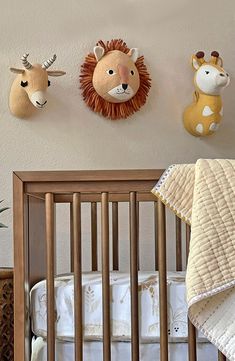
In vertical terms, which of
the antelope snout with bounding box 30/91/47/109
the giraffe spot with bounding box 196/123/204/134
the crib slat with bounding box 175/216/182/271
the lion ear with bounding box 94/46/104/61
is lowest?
the crib slat with bounding box 175/216/182/271

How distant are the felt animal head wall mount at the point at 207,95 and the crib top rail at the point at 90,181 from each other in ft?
2.89

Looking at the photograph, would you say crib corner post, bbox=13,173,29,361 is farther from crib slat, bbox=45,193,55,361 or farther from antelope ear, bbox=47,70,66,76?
antelope ear, bbox=47,70,66,76

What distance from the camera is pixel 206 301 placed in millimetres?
1537

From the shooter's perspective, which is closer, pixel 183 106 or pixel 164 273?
pixel 164 273

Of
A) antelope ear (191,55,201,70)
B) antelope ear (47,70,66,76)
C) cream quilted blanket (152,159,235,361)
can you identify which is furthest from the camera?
antelope ear (191,55,201,70)

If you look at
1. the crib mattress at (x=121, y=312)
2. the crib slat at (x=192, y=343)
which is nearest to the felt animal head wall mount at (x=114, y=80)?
the crib mattress at (x=121, y=312)

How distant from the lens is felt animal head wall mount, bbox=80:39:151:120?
2.41 meters

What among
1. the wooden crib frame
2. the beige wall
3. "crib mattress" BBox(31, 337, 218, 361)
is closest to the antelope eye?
the beige wall

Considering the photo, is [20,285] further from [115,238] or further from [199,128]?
Result: [199,128]

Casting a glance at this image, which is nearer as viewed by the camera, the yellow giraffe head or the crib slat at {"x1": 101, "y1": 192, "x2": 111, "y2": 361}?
the crib slat at {"x1": 101, "y1": 192, "x2": 111, "y2": 361}

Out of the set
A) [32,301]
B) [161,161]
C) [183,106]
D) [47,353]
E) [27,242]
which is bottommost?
[47,353]

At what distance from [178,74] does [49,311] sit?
4.16 ft

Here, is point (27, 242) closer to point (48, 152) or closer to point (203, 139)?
point (48, 152)

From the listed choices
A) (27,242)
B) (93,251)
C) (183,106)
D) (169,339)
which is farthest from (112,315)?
(183,106)
